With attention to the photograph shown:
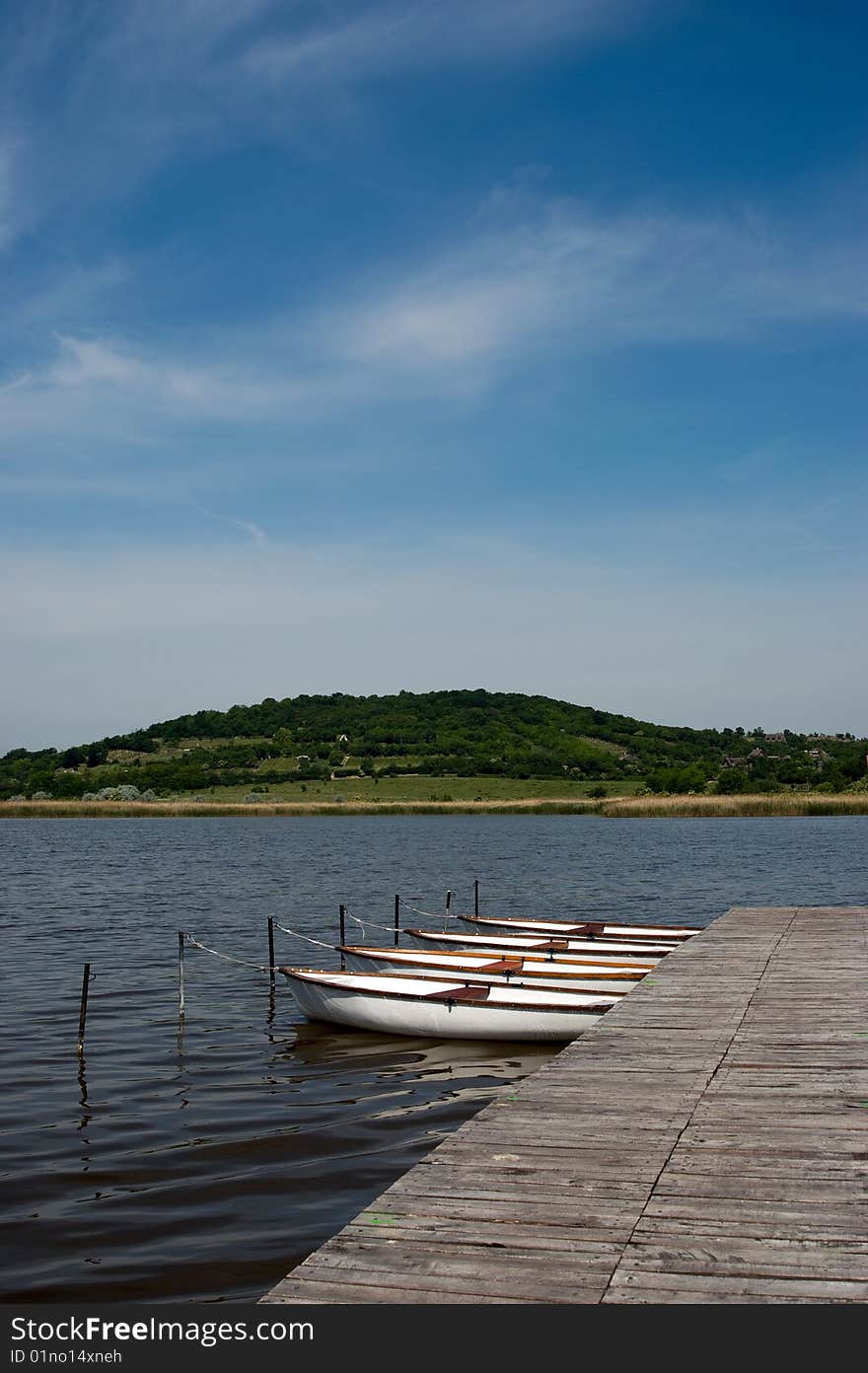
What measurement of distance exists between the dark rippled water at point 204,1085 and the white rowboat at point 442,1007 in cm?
32

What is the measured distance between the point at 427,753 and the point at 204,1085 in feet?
474

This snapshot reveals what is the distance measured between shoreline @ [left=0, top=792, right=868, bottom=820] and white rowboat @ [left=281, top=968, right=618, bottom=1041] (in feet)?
228

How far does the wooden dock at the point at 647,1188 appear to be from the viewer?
5652 mm

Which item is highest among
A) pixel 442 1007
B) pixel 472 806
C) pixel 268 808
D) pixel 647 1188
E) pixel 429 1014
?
pixel 268 808

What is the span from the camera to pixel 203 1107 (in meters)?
14.4

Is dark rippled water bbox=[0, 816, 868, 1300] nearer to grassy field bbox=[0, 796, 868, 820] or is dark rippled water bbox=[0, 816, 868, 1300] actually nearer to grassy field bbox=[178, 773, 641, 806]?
grassy field bbox=[0, 796, 868, 820]

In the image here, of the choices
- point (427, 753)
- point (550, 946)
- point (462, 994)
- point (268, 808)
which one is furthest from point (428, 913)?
point (427, 753)

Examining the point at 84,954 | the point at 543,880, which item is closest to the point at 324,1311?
the point at 84,954

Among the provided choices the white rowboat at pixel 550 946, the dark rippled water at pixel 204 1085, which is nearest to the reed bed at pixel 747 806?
the dark rippled water at pixel 204 1085

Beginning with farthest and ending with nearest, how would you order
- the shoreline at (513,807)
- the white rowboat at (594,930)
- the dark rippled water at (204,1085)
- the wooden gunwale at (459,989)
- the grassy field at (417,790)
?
the grassy field at (417,790) → the shoreline at (513,807) → the white rowboat at (594,930) → the wooden gunwale at (459,989) → the dark rippled water at (204,1085)

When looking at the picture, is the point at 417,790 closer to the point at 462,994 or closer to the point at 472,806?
the point at 472,806

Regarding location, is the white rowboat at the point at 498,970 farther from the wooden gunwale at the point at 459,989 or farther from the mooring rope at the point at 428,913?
the mooring rope at the point at 428,913

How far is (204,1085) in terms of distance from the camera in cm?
1559

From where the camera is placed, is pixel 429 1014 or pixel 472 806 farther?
pixel 472 806
